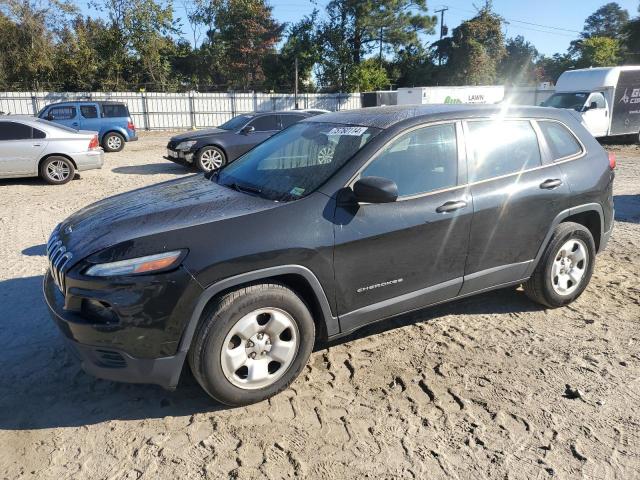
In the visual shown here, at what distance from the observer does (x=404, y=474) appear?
8.32 feet

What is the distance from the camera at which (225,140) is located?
12211 millimetres

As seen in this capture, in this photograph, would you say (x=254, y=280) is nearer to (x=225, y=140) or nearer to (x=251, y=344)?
(x=251, y=344)

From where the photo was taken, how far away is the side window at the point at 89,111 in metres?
16.6

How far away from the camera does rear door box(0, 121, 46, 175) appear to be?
9.98 m

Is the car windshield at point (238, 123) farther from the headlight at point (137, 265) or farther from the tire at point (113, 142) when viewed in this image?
the headlight at point (137, 265)

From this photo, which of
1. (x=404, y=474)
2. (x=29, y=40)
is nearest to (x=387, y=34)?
(x=29, y=40)

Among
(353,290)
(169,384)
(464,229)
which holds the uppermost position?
(464,229)

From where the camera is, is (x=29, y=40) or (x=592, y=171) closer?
(x=592, y=171)

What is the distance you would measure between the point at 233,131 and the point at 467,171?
9617 millimetres

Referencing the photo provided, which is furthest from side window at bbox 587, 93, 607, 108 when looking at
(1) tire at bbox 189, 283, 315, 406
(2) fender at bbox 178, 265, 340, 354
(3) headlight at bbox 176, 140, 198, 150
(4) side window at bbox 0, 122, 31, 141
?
(1) tire at bbox 189, 283, 315, 406

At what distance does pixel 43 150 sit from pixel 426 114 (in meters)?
9.23

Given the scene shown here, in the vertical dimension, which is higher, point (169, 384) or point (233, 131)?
point (233, 131)

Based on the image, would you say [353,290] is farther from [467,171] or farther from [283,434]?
[467,171]

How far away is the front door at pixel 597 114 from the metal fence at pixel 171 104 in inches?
688
